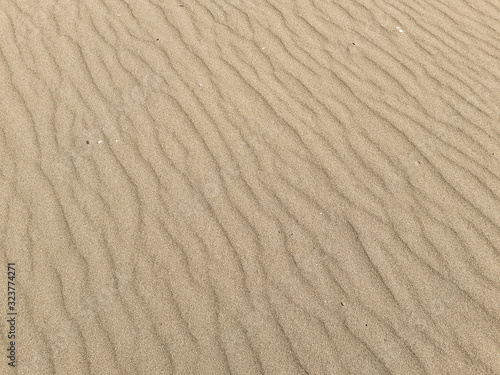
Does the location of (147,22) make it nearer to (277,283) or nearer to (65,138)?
(65,138)

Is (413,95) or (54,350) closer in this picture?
(54,350)

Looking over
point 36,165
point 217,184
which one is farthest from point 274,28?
point 36,165

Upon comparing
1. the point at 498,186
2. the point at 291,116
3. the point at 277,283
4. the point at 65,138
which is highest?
the point at 498,186

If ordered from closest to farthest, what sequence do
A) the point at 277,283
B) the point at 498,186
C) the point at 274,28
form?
the point at 277,283 → the point at 498,186 → the point at 274,28

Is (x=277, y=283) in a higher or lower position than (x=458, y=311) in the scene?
lower

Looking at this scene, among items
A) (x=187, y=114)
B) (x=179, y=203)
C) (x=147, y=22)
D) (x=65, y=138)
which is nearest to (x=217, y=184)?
(x=179, y=203)

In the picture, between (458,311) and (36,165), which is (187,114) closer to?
(36,165)

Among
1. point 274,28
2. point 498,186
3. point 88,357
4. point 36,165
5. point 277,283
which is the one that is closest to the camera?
point 88,357
